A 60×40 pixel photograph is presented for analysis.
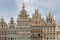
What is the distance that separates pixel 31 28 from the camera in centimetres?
7188

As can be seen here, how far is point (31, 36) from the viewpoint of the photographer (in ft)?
235

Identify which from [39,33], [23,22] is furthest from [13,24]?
[39,33]

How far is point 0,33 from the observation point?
238ft

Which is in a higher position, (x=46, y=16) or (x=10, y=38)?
(x=46, y=16)

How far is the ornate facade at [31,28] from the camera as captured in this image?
234 feet

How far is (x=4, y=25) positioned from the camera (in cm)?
7281

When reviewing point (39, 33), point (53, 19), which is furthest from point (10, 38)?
point (53, 19)

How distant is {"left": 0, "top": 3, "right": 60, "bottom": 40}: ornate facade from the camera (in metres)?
71.2

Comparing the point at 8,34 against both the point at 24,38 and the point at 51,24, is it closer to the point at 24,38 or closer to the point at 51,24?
the point at 24,38

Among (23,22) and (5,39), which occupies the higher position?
(23,22)

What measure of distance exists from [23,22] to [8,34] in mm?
4954

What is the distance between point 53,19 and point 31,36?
716cm

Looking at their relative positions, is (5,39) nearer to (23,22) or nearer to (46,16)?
(23,22)

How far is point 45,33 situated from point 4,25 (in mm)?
10921
